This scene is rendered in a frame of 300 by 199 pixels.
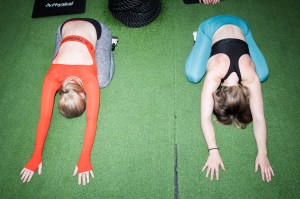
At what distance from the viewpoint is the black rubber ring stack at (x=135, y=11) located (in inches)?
125

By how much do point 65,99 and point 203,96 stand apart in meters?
1.40

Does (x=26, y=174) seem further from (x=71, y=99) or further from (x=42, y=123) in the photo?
(x=71, y=99)

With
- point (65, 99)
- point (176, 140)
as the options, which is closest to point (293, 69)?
point (176, 140)

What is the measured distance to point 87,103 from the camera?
244 cm

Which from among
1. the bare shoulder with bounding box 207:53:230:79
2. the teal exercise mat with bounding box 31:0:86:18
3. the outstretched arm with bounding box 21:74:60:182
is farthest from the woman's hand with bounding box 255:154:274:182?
the teal exercise mat with bounding box 31:0:86:18

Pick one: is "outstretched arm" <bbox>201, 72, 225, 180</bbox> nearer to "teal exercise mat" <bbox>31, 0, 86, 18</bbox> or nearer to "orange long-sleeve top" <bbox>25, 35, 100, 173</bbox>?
"orange long-sleeve top" <bbox>25, 35, 100, 173</bbox>

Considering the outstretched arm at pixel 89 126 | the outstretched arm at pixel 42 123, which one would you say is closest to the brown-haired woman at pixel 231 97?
the outstretched arm at pixel 89 126

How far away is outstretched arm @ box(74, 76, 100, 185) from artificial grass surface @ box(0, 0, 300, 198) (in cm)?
13

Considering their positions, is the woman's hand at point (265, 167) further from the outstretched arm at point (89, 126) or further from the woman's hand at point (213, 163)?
the outstretched arm at point (89, 126)

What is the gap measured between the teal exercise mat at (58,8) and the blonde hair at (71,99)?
174 centimetres

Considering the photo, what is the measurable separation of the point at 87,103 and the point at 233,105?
1470mm

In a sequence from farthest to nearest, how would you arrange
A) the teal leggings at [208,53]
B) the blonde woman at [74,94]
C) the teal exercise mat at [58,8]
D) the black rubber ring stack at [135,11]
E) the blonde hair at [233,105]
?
the teal exercise mat at [58,8] < the black rubber ring stack at [135,11] < the teal leggings at [208,53] < the blonde woman at [74,94] < the blonde hair at [233,105]

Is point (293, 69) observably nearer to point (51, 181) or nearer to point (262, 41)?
point (262, 41)

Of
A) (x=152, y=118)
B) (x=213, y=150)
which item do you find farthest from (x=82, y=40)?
(x=213, y=150)
